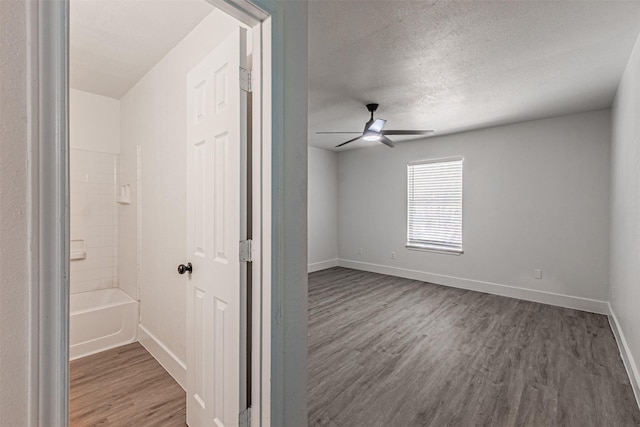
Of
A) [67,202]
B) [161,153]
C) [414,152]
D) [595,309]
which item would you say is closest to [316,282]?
[414,152]

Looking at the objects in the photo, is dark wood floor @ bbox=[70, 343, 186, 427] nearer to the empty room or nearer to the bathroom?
the bathroom

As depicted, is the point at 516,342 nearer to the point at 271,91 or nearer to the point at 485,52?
the point at 485,52

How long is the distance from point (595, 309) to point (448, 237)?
2063mm

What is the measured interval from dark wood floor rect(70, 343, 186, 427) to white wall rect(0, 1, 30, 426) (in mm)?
1549

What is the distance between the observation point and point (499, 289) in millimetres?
4566

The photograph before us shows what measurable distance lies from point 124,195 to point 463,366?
390 centimetres

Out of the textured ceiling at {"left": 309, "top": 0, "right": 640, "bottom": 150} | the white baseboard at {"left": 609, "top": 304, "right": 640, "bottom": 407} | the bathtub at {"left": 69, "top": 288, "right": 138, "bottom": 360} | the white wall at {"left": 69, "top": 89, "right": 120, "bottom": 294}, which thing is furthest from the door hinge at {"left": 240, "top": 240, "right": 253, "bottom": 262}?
the white wall at {"left": 69, "top": 89, "right": 120, "bottom": 294}

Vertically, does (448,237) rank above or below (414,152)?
below

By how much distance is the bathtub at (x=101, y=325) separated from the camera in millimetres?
2691

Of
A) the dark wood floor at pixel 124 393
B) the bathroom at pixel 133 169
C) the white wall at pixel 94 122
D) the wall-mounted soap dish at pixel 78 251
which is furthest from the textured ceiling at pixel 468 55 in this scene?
the wall-mounted soap dish at pixel 78 251

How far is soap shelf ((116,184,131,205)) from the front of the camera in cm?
324

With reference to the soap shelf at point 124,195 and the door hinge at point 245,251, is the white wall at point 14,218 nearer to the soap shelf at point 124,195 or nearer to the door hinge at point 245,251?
the door hinge at point 245,251

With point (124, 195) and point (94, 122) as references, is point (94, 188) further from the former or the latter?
point (94, 122)

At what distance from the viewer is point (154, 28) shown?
213 cm
